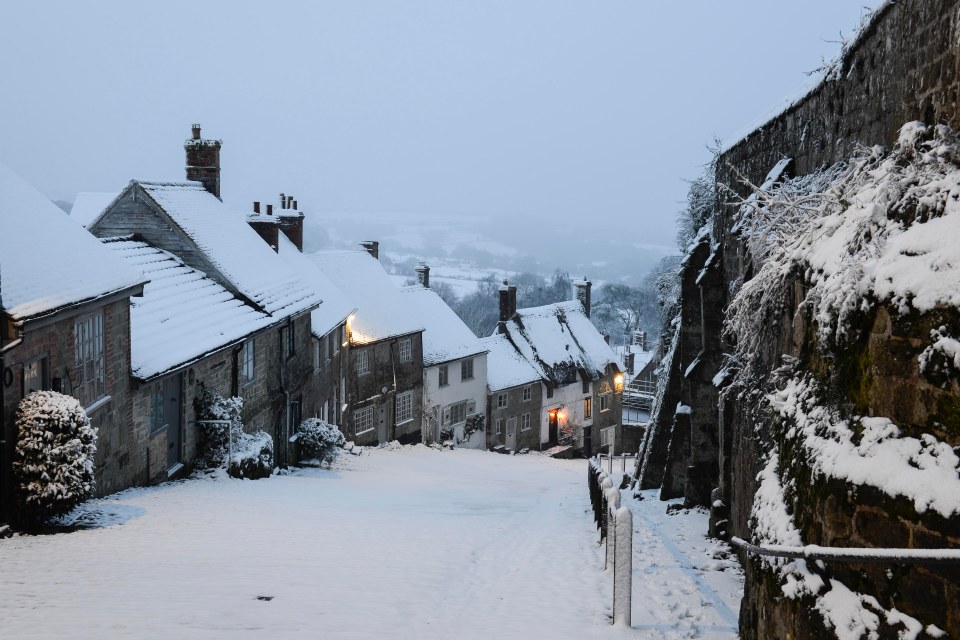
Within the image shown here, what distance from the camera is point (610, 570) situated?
10.1m

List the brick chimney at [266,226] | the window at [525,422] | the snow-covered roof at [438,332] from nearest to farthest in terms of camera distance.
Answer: the brick chimney at [266,226]
the snow-covered roof at [438,332]
the window at [525,422]

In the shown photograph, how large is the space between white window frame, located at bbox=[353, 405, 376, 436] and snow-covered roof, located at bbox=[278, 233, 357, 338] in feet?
14.8

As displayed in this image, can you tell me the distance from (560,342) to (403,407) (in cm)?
1419

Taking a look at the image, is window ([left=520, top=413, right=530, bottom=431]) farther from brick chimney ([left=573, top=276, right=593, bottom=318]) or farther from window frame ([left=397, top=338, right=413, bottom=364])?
brick chimney ([left=573, top=276, right=593, bottom=318])

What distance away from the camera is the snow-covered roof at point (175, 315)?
17.6 metres

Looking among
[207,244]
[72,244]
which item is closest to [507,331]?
[207,244]

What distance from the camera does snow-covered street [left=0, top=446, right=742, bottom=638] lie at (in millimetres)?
7816

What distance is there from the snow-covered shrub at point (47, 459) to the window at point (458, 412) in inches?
1179

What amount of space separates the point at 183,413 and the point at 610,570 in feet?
38.5

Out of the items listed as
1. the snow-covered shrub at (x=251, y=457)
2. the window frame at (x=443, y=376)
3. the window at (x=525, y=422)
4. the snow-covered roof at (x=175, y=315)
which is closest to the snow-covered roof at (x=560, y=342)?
the window at (x=525, y=422)

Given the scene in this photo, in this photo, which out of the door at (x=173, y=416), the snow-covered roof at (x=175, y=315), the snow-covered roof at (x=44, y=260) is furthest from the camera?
the door at (x=173, y=416)

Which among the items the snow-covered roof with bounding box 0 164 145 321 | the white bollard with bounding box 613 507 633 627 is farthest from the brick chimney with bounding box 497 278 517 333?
the white bollard with bounding box 613 507 633 627

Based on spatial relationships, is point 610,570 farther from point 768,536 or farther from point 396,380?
point 396,380

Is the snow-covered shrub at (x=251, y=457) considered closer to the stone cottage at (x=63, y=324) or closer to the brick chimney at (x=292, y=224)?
the stone cottage at (x=63, y=324)
